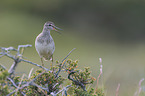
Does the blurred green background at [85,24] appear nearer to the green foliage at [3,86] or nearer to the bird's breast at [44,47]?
the bird's breast at [44,47]

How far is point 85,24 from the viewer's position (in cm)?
1825

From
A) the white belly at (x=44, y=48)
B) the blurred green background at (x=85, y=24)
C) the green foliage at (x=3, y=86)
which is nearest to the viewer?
the green foliage at (x=3, y=86)

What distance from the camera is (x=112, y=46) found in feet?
58.3

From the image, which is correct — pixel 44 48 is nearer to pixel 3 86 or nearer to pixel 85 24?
pixel 3 86

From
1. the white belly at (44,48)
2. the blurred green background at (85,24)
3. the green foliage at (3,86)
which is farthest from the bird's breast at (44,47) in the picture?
the blurred green background at (85,24)

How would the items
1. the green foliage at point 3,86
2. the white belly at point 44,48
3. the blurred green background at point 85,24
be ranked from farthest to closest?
the blurred green background at point 85,24
the white belly at point 44,48
the green foliage at point 3,86

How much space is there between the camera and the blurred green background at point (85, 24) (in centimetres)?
1664

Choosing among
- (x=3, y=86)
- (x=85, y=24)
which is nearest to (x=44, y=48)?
(x=3, y=86)

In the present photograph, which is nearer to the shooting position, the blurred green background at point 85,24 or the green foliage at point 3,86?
the green foliage at point 3,86

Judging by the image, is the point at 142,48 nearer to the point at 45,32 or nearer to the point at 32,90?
the point at 45,32

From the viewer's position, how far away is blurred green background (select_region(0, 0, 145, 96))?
1664 centimetres

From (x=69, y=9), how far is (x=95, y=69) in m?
5.82

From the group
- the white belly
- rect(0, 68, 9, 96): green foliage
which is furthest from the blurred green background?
rect(0, 68, 9, 96): green foliage

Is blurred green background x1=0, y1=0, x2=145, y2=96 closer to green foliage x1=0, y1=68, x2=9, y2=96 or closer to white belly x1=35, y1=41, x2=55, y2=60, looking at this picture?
white belly x1=35, y1=41, x2=55, y2=60
